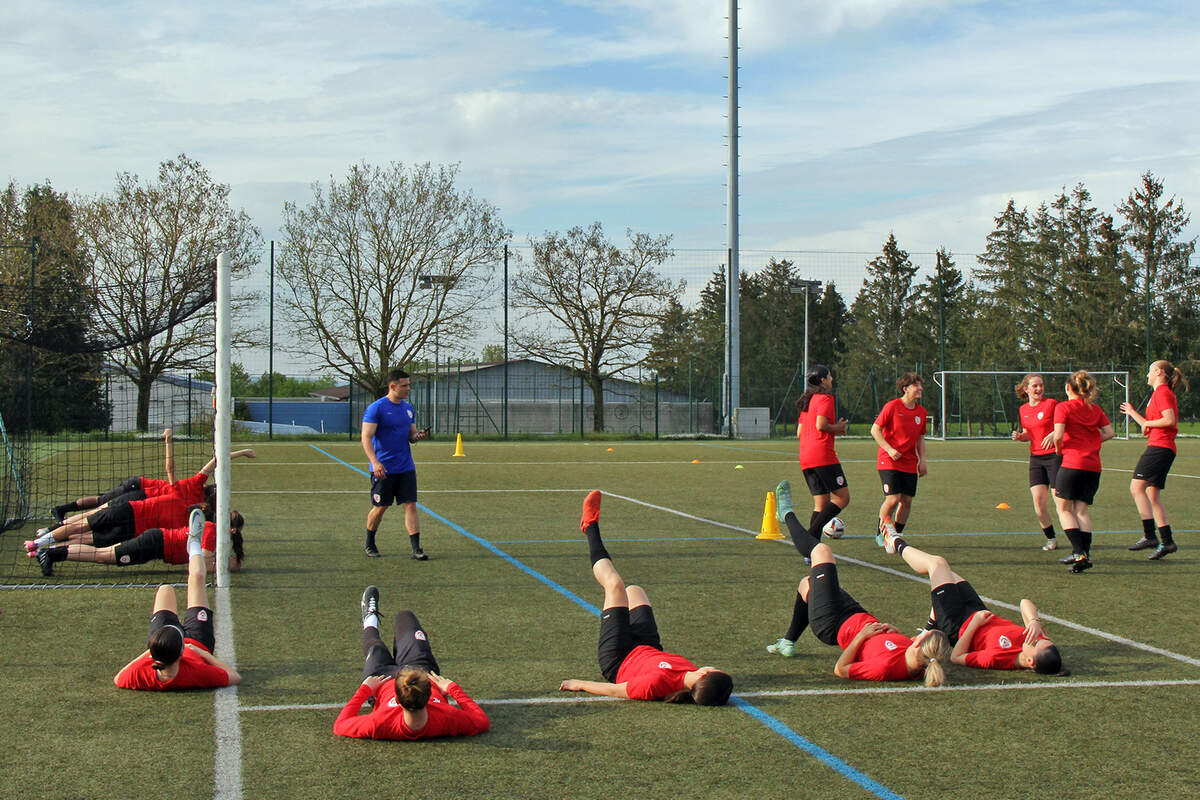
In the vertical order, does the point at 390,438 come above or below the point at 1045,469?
above

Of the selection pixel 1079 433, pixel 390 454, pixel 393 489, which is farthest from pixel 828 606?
pixel 390 454

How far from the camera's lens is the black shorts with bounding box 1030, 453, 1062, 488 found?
1129 centimetres

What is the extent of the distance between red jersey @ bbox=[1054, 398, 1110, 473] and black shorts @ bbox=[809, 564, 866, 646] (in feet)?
15.7

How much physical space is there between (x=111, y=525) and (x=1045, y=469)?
9201 mm

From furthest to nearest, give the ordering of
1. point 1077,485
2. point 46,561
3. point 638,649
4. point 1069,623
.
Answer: point 1077,485, point 46,561, point 1069,623, point 638,649

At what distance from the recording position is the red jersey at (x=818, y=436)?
1026 cm

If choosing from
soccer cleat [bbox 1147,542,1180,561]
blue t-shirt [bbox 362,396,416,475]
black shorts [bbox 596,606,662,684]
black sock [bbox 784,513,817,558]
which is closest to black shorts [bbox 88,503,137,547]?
blue t-shirt [bbox 362,396,416,475]

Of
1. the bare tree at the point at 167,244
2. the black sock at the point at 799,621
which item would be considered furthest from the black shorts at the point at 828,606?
the bare tree at the point at 167,244

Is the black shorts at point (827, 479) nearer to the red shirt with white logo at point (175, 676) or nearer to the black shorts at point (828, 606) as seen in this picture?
the black shorts at point (828, 606)

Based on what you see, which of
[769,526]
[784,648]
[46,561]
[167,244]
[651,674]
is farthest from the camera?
[167,244]

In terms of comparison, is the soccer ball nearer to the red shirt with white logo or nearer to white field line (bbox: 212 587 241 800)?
white field line (bbox: 212 587 241 800)

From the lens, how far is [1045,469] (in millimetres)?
11430

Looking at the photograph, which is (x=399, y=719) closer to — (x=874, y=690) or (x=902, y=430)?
(x=874, y=690)

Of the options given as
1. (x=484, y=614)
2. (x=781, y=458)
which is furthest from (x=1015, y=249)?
(x=484, y=614)
